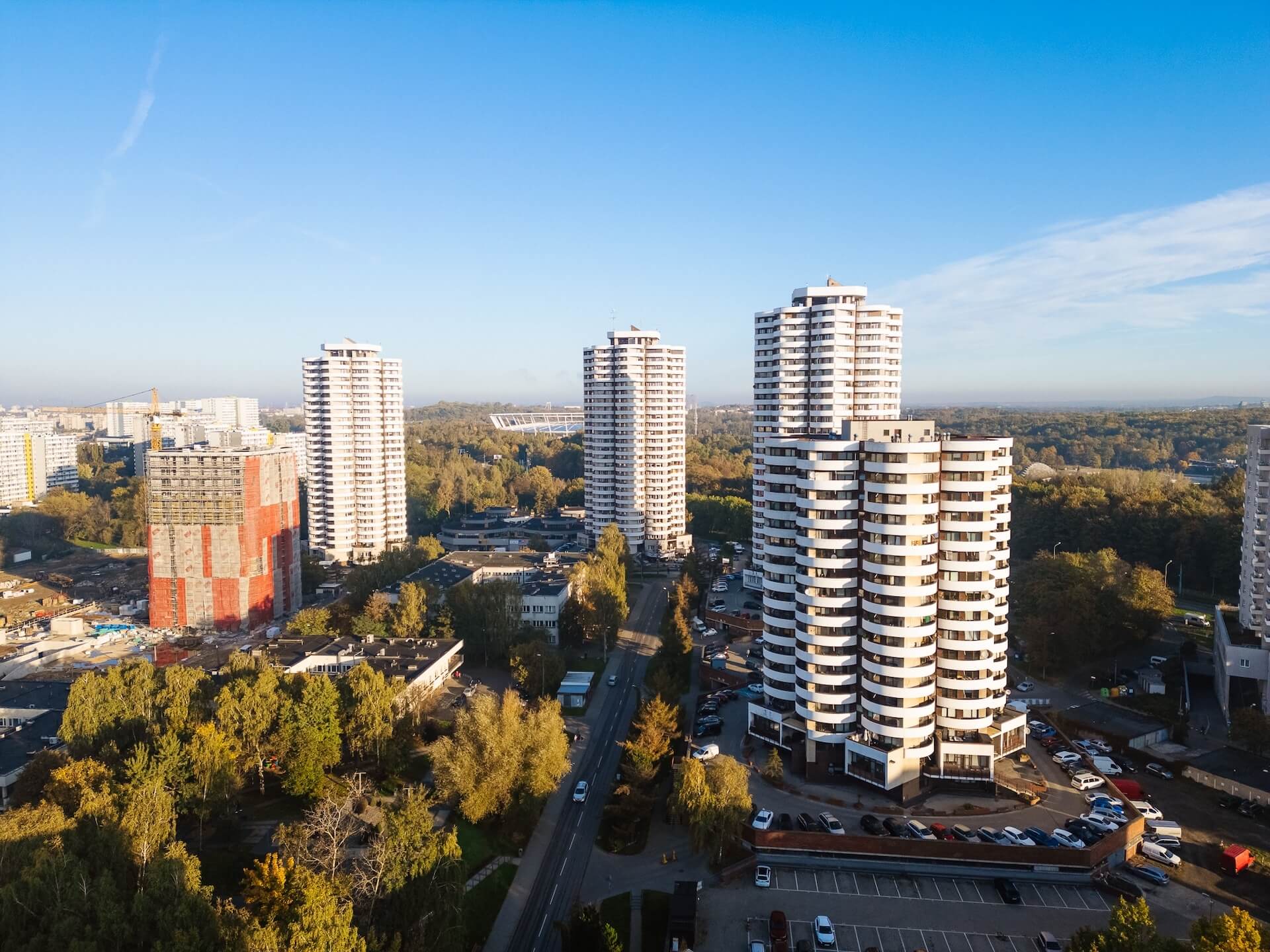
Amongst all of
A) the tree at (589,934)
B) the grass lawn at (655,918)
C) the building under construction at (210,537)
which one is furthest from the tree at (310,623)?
the tree at (589,934)

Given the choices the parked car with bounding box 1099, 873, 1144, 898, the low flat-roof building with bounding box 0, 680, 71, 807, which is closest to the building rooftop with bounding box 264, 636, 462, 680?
the low flat-roof building with bounding box 0, 680, 71, 807

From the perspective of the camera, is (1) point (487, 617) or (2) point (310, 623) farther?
(2) point (310, 623)

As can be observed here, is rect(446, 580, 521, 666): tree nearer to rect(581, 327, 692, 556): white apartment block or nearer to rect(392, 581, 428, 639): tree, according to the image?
rect(392, 581, 428, 639): tree

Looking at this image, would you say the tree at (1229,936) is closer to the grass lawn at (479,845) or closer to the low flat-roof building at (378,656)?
the grass lawn at (479,845)

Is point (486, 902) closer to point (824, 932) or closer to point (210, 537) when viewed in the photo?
point (824, 932)

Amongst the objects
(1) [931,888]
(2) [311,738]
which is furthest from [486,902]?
(1) [931,888]

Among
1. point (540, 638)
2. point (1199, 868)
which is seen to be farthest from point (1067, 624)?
point (540, 638)

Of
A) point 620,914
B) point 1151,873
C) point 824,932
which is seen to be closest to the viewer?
point 824,932
